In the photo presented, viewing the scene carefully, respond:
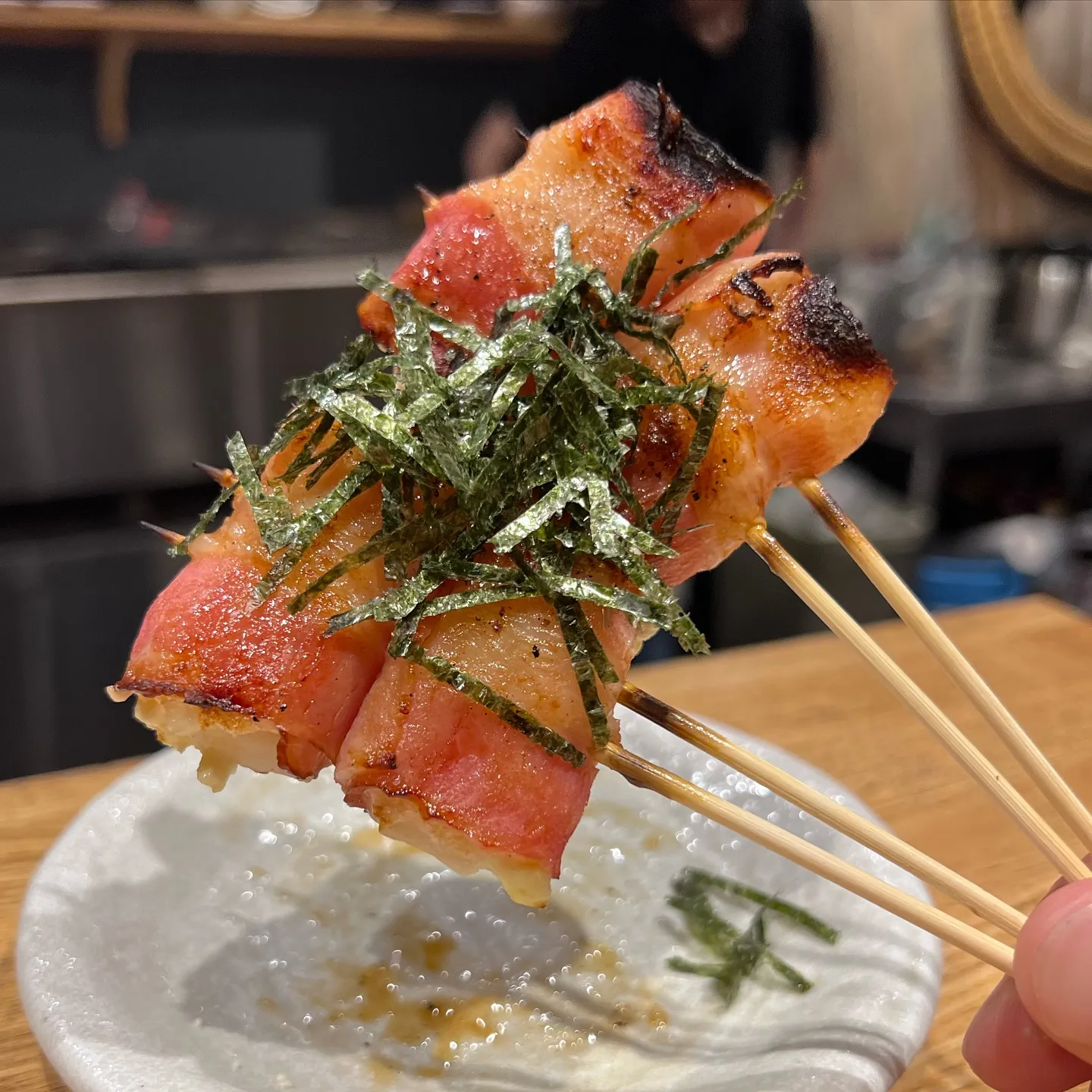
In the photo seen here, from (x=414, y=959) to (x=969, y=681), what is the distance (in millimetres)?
647

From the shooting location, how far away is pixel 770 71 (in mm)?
3484

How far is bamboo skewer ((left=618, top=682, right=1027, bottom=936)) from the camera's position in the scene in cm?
73

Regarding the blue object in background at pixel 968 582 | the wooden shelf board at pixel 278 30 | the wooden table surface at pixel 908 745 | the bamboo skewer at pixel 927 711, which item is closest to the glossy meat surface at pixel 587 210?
the bamboo skewer at pixel 927 711

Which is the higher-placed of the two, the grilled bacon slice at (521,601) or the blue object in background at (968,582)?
the grilled bacon slice at (521,601)

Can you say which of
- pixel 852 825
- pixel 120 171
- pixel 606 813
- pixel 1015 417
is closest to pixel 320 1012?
pixel 606 813

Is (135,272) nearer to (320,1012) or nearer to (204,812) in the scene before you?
(204,812)

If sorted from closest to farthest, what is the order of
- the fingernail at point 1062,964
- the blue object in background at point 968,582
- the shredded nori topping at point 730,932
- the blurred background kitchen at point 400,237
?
the fingernail at point 1062,964
the shredded nori topping at point 730,932
the blurred background kitchen at point 400,237
the blue object in background at point 968,582

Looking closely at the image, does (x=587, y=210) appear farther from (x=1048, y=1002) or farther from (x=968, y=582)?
(x=968, y=582)

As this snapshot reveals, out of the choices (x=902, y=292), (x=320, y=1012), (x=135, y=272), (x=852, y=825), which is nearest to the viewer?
(x=852, y=825)

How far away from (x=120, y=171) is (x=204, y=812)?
3.21 meters

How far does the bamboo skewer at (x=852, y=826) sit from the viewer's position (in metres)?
0.73

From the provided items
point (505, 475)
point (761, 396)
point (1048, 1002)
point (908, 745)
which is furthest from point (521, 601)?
point (908, 745)

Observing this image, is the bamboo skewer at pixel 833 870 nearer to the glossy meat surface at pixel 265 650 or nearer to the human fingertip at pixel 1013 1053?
the human fingertip at pixel 1013 1053

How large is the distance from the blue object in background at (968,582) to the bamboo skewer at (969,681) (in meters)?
2.33
